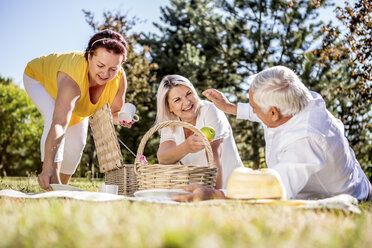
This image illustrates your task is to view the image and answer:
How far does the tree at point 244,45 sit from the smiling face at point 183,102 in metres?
12.3

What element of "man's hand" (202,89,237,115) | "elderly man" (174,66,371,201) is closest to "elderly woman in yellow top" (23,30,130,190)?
"man's hand" (202,89,237,115)

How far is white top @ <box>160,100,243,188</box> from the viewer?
402 centimetres

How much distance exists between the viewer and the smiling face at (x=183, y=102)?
409cm

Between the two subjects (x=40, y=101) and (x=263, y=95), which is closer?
(x=263, y=95)

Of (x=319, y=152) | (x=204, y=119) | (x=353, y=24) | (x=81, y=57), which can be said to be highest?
(x=353, y=24)

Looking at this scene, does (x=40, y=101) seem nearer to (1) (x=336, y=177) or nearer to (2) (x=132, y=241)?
(1) (x=336, y=177)

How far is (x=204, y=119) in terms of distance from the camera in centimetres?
407

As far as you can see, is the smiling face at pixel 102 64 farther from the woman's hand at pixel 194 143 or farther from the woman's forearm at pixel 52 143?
the woman's hand at pixel 194 143

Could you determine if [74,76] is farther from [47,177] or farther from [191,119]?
[191,119]

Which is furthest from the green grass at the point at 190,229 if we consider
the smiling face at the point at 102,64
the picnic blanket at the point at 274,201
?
the smiling face at the point at 102,64

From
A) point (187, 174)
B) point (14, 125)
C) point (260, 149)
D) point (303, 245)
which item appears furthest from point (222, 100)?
point (14, 125)

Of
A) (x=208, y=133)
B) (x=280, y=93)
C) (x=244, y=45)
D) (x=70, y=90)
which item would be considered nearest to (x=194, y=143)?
(x=208, y=133)

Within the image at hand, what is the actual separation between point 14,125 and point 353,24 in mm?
17979

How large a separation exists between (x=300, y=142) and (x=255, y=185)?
0.40m
